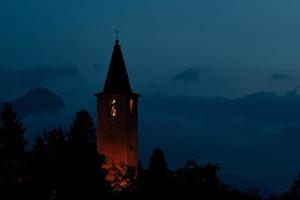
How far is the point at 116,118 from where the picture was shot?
66.6 m

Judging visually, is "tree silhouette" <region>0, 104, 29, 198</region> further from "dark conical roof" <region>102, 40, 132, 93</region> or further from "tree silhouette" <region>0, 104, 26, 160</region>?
"dark conical roof" <region>102, 40, 132, 93</region>

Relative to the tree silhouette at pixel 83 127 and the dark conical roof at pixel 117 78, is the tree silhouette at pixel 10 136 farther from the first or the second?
the dark conical roof at pixel 117 78

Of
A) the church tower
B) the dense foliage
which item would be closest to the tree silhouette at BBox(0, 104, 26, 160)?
the dense foliage

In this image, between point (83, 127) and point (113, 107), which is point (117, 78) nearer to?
point (113, 107)

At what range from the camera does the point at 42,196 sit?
3762 cm

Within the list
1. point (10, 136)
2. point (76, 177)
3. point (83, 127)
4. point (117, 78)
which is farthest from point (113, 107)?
point (76, 177)

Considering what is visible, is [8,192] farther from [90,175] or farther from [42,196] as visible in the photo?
[90,175]

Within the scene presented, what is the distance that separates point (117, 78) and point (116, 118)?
355cm

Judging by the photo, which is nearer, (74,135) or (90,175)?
(90,175)

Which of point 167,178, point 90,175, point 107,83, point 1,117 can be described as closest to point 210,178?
point 167,178

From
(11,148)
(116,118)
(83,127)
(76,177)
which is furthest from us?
(116,118)

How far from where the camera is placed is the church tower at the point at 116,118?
65.6 metres

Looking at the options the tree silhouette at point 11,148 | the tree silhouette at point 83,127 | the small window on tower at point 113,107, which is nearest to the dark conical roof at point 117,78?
the small window on tower at point 113,107

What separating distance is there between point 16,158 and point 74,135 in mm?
6408
